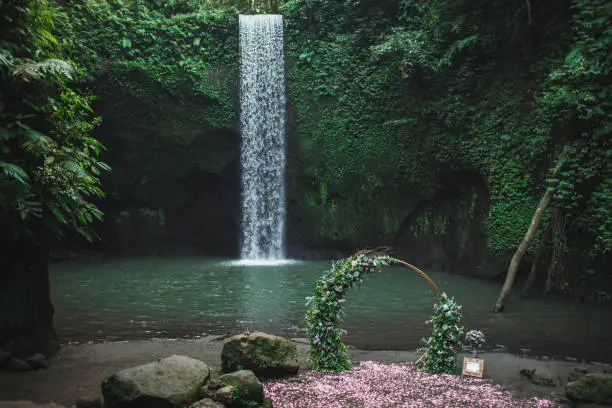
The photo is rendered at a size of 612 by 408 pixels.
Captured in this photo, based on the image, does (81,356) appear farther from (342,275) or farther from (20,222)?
(342,275)

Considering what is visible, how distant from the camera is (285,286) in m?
12.7

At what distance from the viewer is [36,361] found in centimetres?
641

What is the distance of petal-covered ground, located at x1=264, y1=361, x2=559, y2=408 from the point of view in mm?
5445

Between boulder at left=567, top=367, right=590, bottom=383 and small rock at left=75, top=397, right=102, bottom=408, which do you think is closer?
small rock at left=75, top=397, right=102, bottom=408

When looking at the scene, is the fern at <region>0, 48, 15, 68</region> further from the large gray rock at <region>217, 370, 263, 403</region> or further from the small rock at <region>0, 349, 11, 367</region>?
the large gray rock at <region>217, 370, 263, 403</region>

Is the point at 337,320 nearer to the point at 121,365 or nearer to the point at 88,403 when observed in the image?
the point at 121,365

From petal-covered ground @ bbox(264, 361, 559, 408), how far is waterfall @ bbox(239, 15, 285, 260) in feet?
41.7

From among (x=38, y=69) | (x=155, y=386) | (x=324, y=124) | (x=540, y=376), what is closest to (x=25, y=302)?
(x=155, y=386)

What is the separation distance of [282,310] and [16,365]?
4837 mm

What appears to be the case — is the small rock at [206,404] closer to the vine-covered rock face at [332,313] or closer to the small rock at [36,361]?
the vine-covered rock face at [332,313]

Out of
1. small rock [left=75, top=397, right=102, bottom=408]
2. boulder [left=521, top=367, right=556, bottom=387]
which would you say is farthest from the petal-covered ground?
small rock [left=75, top=397, right=102, bottom=408]

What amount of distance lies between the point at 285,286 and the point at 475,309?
4447 mm

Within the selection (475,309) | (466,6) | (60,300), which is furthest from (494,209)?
(60,300)

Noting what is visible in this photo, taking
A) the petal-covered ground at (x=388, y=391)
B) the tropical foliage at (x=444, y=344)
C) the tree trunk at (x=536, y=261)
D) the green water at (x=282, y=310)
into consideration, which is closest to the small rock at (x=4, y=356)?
the green water at (x=282, y=310)
